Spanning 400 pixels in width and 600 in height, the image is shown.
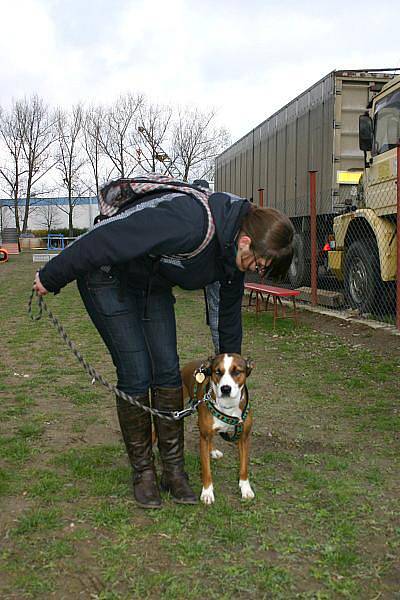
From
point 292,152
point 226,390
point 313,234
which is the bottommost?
point 226,390

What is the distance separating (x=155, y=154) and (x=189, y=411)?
3439 centimetres

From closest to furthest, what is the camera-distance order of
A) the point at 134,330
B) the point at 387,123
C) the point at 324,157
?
1. the point at 134,330
2. the point at 387,123
3. the point at 324,157

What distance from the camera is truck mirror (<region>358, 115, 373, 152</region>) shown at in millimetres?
8438

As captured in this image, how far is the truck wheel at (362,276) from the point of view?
28.4 feet

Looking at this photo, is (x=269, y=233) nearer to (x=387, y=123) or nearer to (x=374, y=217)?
(x=374, y=217)

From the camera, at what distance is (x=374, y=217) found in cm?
840

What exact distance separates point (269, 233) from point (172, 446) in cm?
134

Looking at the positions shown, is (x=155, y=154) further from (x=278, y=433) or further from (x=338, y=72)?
(x=278, y=433)

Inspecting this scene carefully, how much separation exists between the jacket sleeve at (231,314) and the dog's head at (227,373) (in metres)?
0.12

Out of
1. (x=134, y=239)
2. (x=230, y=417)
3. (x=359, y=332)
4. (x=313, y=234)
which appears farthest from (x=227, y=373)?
(x=313, y=234)

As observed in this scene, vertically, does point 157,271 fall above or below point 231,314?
above

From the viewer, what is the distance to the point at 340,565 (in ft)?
9.00

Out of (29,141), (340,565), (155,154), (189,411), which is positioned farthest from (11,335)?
(29,141)

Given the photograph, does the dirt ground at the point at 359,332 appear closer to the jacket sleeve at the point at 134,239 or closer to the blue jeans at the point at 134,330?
the blue jeans at the point at 134,330
